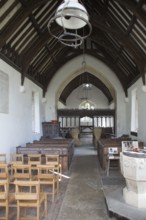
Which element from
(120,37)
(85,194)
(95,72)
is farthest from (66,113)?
(85,194)

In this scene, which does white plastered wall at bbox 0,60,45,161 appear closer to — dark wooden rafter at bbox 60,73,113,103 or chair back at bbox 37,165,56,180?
chair back at bbox 37,165,56,180

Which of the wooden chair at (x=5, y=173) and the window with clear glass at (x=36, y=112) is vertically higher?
the window with clear glass at (x=36, y=112)

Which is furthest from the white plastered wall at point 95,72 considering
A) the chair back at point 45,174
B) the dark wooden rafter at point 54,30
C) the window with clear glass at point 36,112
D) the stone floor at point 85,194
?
the chair back at point 45,174

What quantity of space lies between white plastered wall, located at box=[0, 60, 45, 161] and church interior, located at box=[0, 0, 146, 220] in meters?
0.03

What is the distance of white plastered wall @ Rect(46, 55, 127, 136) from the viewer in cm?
1305

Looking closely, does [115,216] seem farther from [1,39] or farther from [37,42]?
[37,42]

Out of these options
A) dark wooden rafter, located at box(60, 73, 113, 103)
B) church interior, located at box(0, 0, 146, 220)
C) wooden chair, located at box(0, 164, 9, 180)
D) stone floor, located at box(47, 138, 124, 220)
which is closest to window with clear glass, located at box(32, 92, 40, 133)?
church interior, located at box(0, 0, 146, 220)

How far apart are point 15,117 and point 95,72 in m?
6.94

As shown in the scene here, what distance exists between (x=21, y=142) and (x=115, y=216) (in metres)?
5.50

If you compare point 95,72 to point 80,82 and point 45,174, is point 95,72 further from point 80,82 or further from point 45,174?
point 45,174

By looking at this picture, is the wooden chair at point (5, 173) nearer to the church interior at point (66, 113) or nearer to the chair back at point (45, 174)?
the church interior at point (66, 113)

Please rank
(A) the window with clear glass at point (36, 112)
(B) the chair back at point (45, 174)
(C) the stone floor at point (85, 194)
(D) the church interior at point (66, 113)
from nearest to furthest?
(D) the church interior at point (66, 113) < (C) the stone floor at point (85, 194) < (B) the chair back at point (45, 174) < (A) the window with clear glass at point (36, 112)

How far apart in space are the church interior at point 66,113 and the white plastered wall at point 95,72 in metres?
0.06

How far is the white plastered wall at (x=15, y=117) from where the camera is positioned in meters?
6.83
